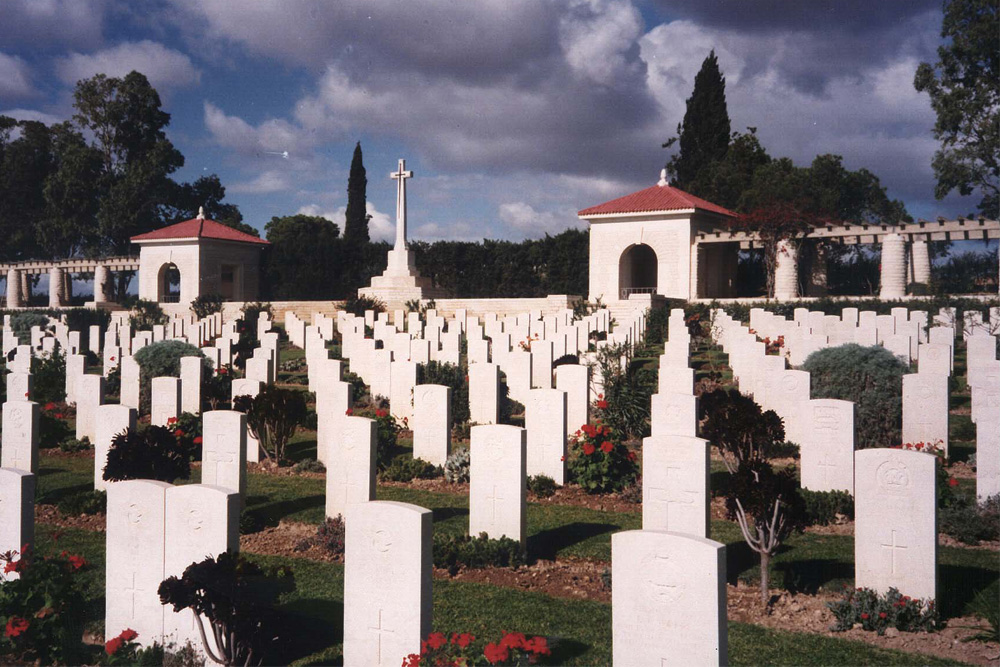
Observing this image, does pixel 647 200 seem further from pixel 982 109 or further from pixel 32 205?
pixel 32 205

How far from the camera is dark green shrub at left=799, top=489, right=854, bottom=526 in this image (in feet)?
26.0

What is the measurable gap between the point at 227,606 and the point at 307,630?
1050 mm

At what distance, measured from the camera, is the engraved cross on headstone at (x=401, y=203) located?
35.7 metres

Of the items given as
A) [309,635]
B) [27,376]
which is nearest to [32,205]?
[27,376]

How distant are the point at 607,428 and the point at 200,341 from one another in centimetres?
1993

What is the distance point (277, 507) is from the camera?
9039 mm

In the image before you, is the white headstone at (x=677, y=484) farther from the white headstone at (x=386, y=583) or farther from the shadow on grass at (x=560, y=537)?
the white headstone at (x=386, y=583)

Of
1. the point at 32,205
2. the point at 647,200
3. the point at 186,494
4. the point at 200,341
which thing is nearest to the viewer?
the point at 186,494

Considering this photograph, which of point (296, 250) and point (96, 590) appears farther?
point (296, 250)

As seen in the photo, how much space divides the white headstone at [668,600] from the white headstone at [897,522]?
225 cm

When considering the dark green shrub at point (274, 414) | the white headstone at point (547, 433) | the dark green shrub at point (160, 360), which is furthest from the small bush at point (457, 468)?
the dark green shrub at point (160, 360)

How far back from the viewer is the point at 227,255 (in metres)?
42.4

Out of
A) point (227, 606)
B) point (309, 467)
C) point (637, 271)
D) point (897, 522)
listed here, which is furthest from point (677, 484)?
point (637, 271)

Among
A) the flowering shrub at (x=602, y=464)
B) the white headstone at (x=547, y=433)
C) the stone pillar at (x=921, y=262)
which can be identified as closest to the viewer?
the flowering shrub at (x=602, y=464)
